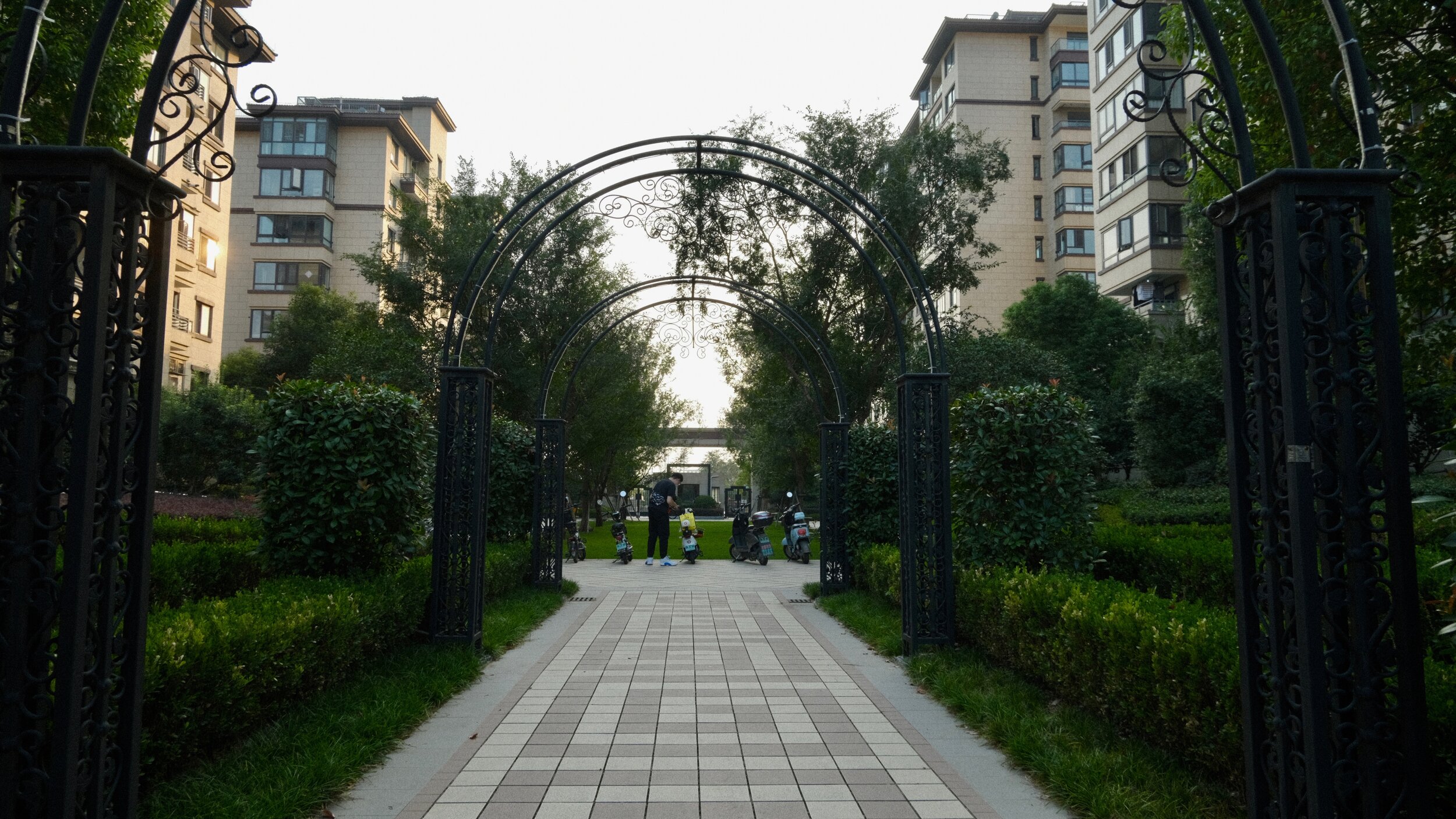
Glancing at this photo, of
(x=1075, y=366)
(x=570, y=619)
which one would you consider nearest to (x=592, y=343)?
(x=570, y=619)

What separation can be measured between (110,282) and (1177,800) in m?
4.53

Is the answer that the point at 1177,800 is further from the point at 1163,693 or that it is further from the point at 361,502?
the point at 361,502

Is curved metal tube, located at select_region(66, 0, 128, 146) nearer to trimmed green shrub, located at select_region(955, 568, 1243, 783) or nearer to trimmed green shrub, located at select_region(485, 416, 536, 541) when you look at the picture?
trimmed green shrub, located at select_region(955, 568, 1243, 783)

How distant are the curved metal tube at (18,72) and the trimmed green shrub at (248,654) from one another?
190cm

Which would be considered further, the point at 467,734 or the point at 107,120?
the point at 107,120

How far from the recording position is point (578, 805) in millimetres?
4508

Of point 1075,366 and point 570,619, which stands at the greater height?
point 1075,366

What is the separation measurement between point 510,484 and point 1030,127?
124 feet

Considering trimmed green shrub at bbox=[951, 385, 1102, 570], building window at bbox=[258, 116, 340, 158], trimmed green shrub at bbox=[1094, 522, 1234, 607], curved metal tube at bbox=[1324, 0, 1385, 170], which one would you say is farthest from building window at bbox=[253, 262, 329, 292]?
curved metal tube at bbox=[1324, 0, 1385, 170]

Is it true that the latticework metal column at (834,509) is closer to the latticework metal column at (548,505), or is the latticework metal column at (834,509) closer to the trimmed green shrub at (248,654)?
the latticework metal column at (548,505)

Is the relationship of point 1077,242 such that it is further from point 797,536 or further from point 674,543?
point 797,536

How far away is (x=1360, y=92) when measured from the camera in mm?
3367

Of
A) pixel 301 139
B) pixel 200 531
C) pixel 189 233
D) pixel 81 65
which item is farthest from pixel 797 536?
pixel 301 139

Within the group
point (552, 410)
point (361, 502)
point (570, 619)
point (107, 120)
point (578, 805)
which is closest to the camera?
point (578, 805)
